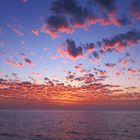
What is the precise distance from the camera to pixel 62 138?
60156 mm

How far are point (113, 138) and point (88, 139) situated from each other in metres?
7.42

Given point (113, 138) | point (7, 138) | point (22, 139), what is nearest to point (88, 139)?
point (113, 138)

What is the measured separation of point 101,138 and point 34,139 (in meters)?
18.7

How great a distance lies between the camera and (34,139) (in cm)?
5653

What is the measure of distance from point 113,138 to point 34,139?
21.9 meters

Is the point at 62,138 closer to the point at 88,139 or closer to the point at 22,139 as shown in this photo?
the point at 88,139

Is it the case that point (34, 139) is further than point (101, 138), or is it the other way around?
point (101, 138)

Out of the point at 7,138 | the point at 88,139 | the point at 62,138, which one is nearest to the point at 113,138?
the point at 88,139

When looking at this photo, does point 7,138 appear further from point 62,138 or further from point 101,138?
point 101,138

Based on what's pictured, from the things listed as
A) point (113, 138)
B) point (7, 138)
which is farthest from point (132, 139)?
point (7, 138)

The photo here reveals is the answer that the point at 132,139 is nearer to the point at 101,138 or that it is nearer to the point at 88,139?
the point at 101,138

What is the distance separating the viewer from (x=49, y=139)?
58219 mm

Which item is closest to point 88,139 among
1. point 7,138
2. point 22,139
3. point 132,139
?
point 132,139

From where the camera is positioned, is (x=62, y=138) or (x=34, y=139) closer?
(x=34, y=139)
